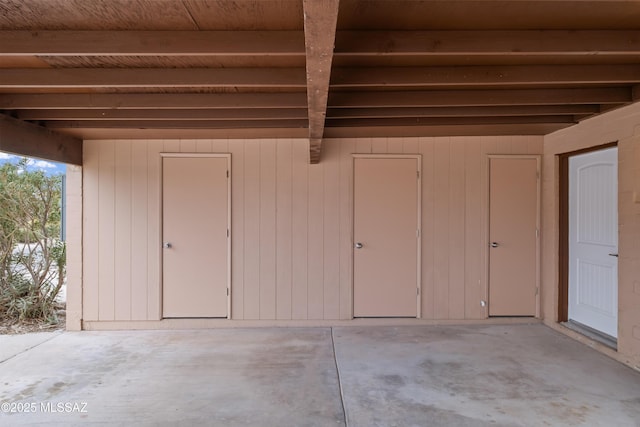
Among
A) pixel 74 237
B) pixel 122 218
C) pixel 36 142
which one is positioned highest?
pixel 36 142

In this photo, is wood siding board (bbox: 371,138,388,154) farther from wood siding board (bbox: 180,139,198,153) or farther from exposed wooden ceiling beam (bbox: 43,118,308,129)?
Result: wood siding board (bbox: 180,139,198,153)

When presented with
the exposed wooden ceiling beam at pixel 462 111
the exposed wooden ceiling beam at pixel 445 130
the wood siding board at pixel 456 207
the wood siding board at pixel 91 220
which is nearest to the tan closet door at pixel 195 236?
the wood siding board at pixel 91 220

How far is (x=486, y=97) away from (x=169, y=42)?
245 cm

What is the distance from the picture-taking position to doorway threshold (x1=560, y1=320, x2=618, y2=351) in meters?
3.45

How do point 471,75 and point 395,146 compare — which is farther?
point 395,146

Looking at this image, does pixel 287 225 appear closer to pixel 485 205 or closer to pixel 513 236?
pixel 485 205

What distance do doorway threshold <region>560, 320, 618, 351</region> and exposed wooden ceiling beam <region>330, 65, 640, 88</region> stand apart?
95.8 inches

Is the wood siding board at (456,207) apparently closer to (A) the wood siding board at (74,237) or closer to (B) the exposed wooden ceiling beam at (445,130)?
(B) the exposed wooden ceiling beam at (445,130)

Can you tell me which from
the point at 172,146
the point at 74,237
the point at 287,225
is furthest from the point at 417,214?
A: the point at 74,237

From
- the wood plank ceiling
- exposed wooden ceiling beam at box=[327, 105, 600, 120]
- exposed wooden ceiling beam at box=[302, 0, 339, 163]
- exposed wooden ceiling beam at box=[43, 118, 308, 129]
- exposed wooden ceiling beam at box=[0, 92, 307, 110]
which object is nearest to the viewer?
exposed wooden ceiling beam at box=[302, 0, 339, 163]

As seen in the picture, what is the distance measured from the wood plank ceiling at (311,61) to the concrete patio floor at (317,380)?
210 centimetres

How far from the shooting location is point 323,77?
6.73 ft

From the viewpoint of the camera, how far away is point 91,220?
14.3 feet

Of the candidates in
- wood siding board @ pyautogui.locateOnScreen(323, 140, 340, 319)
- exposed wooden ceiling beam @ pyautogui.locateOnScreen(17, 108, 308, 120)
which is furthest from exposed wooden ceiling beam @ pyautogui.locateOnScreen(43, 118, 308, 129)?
wood siding board @ pyautogui.locateOnScreen(323, 140, 340, 319)
